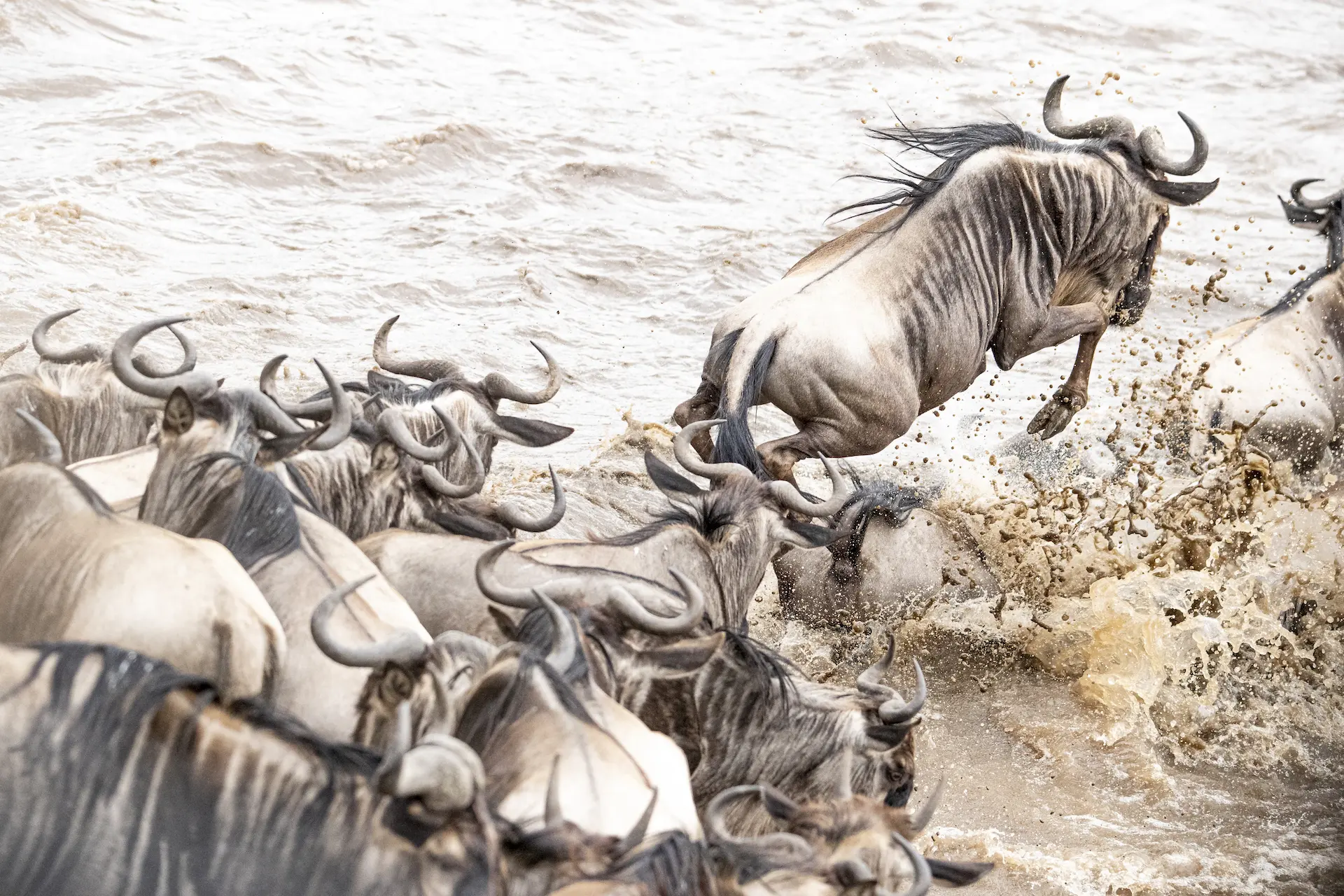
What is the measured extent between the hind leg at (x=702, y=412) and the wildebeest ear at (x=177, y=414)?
238 centimetres

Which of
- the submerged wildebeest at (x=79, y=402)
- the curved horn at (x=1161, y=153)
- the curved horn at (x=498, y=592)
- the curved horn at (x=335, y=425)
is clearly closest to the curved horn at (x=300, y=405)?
the submerged wildebeest at (x=79, y=402)

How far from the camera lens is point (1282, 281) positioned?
12969 millimetres

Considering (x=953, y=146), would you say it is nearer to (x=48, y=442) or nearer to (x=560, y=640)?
(x=560, y=640)

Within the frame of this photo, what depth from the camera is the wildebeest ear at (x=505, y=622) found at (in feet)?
13.6

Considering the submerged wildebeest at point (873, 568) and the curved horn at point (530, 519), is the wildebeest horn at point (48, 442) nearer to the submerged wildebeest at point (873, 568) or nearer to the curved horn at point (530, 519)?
the curved horn at point (530, 519)

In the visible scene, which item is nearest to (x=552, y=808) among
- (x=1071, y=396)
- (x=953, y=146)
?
(x=953, y=146)

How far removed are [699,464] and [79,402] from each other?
7.77ft

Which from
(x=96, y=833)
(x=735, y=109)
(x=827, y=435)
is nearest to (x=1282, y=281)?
(x=735, y=109)

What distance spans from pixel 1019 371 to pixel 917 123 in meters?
4.78

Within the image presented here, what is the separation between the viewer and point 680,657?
14.1 feet

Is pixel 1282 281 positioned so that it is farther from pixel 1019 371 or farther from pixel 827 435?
pixel 827 435

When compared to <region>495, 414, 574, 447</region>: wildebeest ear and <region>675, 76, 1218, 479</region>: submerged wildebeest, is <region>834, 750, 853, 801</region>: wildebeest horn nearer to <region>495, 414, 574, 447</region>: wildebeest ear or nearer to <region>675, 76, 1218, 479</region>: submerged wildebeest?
<region>675, 76, 1218, 479</region>: submerged wildebeest

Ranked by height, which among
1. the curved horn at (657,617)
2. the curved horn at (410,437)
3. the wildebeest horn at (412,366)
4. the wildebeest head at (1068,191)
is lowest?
the wildebeest horn at (412,366)

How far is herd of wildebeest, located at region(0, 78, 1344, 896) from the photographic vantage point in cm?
292
